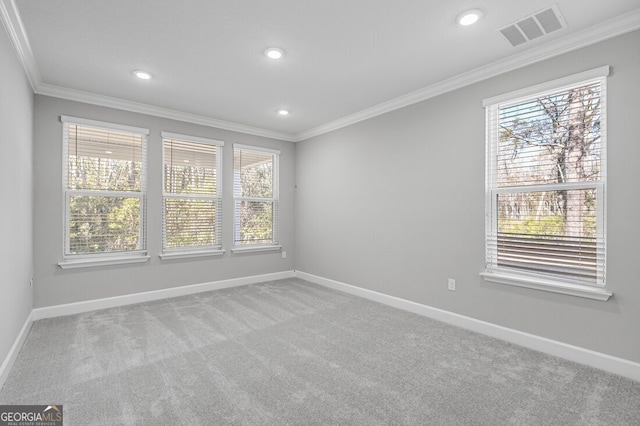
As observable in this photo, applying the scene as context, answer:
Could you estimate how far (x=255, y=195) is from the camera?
17.6 feet

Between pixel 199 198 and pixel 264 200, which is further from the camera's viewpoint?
pixel 264 200

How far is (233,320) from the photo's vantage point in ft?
11.5

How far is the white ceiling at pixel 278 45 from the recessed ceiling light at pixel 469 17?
0.05m

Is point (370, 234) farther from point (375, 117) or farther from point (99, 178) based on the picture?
point (99, 178)

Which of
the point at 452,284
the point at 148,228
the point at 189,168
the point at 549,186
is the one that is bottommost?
the point at 452,284

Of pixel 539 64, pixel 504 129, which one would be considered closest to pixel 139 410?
pixel 504 129

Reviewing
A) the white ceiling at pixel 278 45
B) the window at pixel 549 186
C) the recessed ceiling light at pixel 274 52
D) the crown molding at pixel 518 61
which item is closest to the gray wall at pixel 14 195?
the white ceiling at pixel 278 45

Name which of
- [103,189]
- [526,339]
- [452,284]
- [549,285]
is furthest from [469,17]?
[103,189]

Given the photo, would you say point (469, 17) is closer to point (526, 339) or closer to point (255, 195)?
point (526, 339)

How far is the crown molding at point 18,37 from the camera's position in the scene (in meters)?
2.14

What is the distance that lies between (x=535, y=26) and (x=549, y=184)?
50.3 inches

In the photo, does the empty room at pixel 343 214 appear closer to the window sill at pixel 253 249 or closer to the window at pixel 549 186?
the window at pixel 549 186

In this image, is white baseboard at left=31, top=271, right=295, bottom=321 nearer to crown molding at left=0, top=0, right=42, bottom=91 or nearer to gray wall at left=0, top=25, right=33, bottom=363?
gray wall at left=0, top=25, right=33, bottom=363

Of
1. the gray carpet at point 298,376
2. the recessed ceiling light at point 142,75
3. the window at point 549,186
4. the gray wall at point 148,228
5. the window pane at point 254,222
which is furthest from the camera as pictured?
the window pane at point 254,222
